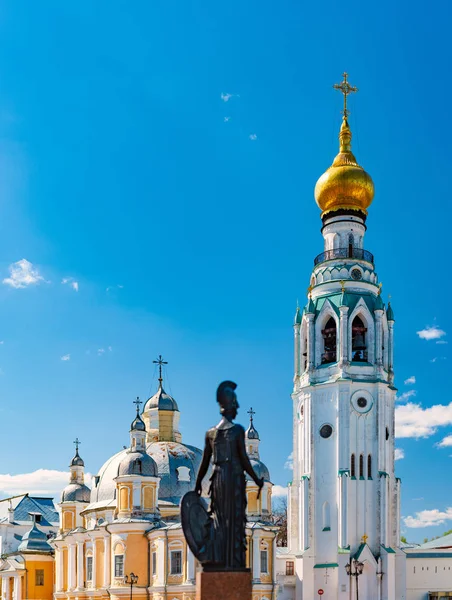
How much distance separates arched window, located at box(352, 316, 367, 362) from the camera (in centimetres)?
4509

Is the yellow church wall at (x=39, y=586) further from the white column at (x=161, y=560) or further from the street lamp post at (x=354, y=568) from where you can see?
the street lamp post at (x=354, y=568)

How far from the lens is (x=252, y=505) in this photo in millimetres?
47469

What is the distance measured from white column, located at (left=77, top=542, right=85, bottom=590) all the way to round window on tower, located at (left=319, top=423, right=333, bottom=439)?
533 inches

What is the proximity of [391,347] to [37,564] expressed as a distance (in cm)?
2460

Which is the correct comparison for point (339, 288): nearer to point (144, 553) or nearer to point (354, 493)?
point (354, 493)

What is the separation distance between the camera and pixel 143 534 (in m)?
43.9

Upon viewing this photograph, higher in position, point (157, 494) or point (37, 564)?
point (157, 494)

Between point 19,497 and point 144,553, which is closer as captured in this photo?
point 144,553

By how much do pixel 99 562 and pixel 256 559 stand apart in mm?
7562

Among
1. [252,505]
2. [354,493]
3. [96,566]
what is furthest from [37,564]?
[354,493]

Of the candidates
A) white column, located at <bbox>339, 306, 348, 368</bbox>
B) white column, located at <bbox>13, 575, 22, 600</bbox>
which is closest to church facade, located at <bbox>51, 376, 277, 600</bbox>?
white column, located at <bbox>13, 575, 22, 600</bbox>

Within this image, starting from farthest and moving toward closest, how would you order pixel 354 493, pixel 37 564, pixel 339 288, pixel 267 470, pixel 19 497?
pixel 19 497
pixel 37 564
pixel 267 470
pixel 339 288
pixel 354 493

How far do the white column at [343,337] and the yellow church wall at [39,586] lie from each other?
2289cm

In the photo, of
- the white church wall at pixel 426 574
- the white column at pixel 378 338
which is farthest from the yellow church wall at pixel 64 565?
the white column at pixel 378 338
